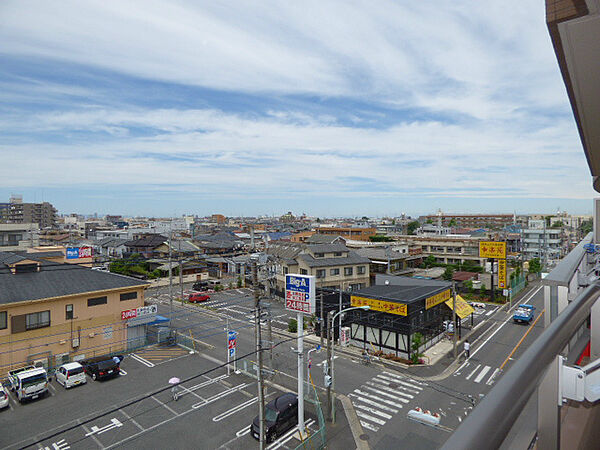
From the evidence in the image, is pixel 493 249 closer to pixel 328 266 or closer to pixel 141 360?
pixel 328 266

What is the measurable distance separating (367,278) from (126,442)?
79.1 ft

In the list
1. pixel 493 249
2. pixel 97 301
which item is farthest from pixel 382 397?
pixel 493 249

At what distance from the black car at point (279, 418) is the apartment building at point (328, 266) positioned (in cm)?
1691

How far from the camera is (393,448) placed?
9.55 metres

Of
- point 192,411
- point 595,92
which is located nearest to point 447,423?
point 192,411

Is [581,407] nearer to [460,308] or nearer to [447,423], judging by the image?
[447,423]

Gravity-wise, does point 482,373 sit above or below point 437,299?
below

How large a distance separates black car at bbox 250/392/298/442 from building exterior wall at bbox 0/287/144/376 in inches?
407

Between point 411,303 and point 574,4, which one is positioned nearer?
point 574,4

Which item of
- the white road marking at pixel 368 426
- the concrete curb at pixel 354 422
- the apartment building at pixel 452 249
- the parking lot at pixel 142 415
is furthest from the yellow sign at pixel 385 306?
the apartment building at pixel 452 249

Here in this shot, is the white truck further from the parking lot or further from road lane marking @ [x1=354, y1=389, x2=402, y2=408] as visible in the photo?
road lane marking @ [x1=354, y1=389, x2=402, y2=408]

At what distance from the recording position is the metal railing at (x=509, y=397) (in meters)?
0.64

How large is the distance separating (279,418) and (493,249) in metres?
21.6

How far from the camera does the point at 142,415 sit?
11539 mm
